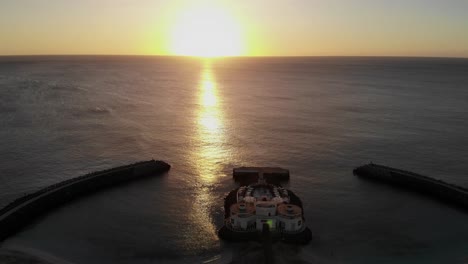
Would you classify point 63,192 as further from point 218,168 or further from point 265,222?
point 265,222

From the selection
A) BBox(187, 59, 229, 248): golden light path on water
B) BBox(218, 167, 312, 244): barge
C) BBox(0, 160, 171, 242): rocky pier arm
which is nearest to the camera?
BBox(218, 167, 312, 244): barge

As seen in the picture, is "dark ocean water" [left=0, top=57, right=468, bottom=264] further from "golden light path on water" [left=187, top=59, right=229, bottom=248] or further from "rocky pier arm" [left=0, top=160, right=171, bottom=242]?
"rocky pier arm" [left=0, top=160, right=171, bottom=242]

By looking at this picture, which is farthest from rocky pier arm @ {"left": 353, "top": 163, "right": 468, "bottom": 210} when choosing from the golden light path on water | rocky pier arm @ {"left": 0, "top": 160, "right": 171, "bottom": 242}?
rocky pier arm @ {"left": 0, "top": 160, "right": 171, "bottom": 242}

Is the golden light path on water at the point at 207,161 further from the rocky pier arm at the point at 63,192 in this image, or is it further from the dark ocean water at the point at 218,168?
the rocky pier arm at the point at 63,192

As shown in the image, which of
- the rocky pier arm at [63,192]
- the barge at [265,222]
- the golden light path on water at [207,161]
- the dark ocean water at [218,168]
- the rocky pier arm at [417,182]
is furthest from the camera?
the rocky pier arm at [417,182]

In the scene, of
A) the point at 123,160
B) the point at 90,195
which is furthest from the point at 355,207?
the point at 123,160

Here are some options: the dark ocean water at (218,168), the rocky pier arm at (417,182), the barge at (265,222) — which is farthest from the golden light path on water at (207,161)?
the rocky pier arm at (417,182)
